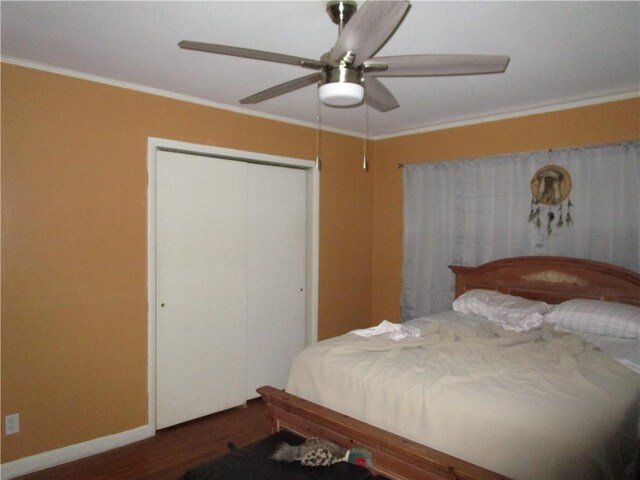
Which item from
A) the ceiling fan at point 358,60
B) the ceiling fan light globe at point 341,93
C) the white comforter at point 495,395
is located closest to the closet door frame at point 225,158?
the white comforter at point 495,395

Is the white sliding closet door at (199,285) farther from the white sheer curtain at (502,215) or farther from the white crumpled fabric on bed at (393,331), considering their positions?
the white sheer curtain at (502,215)

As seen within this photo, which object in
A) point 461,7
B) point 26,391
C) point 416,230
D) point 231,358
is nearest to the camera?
point 461,7

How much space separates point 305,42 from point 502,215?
2.33 meters

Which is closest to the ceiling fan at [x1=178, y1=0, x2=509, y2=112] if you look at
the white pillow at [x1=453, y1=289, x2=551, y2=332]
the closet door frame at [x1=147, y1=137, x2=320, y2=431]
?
the closet door frame at [x1=147, y1=137, x2=320, y2=431]

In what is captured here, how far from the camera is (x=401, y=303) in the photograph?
432 cm

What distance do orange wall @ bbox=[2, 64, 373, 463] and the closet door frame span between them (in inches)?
1.7

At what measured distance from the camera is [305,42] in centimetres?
220

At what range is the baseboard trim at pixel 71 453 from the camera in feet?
8.20

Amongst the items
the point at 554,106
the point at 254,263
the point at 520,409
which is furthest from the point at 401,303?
the point at 520,409

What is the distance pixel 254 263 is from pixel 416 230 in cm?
166

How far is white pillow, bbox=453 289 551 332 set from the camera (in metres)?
2.95

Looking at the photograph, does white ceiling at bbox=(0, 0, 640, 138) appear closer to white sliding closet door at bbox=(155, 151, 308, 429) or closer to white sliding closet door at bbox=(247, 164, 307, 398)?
white sliding closet door at bbox=(155, 151, 308, 429)

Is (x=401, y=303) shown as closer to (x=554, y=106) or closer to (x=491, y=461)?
(x=554, y=106)

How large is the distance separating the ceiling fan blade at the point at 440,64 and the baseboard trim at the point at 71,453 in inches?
112
